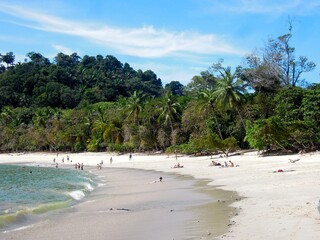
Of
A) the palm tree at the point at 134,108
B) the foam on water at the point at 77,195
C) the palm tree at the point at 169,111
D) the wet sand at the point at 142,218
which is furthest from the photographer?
the palm tree at the point at 134,108

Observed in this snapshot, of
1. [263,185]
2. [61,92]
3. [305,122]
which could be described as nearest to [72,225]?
[263,185]

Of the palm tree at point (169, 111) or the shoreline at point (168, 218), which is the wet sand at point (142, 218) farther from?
the palm tree at point (169, 111)

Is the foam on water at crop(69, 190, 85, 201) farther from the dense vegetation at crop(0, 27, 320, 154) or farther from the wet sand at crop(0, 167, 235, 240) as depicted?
the dense vegetation at crop(0, 27, 320, 154)

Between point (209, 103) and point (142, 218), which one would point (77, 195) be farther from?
point (209, 103)

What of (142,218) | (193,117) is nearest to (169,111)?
(193,117)

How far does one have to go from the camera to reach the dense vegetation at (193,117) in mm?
41031

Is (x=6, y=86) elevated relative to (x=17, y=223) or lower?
elevated

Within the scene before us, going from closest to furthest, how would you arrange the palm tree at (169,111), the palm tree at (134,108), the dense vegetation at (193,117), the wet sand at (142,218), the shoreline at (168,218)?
the shoreline at (168,218), the wet sand at (142,218), the dense vegetation at (193,117), the palm tree at (169,111), the palm tree at (134,108)

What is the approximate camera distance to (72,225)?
14.3 m

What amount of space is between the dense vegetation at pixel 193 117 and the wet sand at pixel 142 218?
2218 centimetres

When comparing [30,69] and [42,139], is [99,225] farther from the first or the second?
[30,69]

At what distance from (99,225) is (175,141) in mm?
47451

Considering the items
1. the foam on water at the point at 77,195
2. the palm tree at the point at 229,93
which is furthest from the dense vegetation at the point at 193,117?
the foam on water at the point at 77,195

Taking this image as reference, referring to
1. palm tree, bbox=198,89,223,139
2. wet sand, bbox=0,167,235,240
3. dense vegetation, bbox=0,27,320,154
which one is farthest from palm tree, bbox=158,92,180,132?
wet sand, bbox=0,167,235,240
